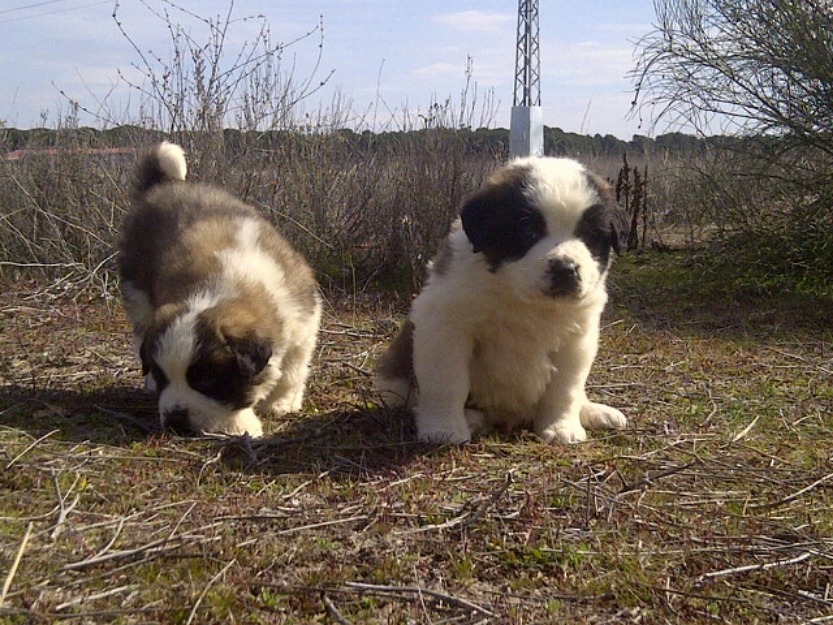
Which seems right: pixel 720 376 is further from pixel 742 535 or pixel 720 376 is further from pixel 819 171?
pixel 819 171

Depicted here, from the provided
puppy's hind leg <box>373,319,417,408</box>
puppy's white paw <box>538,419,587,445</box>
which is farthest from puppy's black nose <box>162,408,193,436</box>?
puppy's white paw <box>538,419,587,445</box>

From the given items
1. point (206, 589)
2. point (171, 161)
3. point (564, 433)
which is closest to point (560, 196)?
point (564, 433)

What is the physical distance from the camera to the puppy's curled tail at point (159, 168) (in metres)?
5.82

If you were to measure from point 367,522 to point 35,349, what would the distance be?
380 centimetres

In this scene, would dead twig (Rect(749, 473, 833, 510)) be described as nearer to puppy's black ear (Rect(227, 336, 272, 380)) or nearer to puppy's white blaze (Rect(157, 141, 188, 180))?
puppy's black ear (Rect(227, 336, 272, 380))

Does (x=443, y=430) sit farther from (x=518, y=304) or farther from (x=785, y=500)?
(x=785, y=500)

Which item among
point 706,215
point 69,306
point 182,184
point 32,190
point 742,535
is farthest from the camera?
point 706,215

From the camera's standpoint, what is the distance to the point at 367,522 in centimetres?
309

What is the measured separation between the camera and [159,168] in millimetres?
5871

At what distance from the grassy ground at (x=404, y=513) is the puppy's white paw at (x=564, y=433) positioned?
0.10 metres

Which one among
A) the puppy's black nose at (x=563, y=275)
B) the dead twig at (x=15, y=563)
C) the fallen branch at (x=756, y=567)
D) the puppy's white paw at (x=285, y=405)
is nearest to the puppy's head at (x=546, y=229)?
the puppy's black nose at (x=563, y=275)

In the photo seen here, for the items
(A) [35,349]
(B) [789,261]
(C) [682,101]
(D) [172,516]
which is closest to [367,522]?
(D) [172,516]

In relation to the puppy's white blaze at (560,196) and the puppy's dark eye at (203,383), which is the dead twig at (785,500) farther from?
the puppy's dark eye at (203,383)

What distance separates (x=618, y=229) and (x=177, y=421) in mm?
2191
